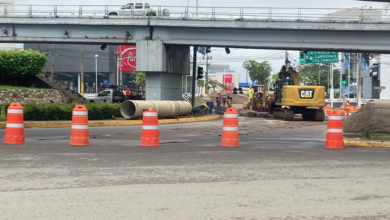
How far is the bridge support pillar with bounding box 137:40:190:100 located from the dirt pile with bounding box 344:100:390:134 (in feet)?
64.2

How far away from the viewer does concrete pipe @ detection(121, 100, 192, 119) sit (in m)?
27.7

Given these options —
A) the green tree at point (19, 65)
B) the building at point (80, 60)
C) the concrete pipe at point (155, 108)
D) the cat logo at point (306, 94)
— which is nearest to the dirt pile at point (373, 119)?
the concrete pipe at point (155, 108)

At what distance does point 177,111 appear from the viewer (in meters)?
Result: 31.0

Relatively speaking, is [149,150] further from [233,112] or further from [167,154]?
[233,112]

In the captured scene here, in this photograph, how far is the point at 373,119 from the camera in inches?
738

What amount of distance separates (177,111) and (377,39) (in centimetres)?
1577

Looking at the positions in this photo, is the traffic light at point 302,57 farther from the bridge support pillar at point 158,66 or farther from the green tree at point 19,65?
the green tree at point 19,65

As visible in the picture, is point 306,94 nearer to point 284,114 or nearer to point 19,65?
point 284,114

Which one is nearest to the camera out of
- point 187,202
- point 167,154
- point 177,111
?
point 187,202

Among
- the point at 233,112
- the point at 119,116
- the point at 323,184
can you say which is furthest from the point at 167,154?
the point at 119,116

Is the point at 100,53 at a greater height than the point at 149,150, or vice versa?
the point at 100,53

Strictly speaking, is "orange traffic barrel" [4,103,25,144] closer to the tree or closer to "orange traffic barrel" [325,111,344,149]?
"orange traffic barrel" [325,111,344,149]

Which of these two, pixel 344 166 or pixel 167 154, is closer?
pixel 344 166

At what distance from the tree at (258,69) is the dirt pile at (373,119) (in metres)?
111
